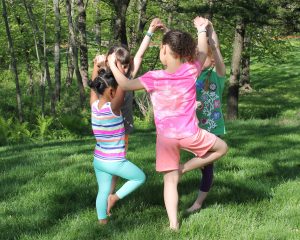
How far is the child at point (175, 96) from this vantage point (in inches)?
141

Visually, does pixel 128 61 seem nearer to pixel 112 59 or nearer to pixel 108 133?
pixel 112 59

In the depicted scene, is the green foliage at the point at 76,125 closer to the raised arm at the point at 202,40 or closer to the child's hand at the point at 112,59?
the child's hand at the point at 112,59

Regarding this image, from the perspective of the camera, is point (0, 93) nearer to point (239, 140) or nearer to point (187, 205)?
point (239, 140)

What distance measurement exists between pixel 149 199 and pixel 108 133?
1.27m

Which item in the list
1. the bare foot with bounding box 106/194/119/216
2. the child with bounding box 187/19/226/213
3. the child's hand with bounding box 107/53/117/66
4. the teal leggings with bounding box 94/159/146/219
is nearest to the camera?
the child's hand with bounding box 107/53/117/66

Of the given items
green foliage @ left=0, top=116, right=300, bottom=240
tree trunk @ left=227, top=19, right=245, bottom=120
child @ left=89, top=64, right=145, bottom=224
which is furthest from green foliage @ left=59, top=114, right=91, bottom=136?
child @ left=89, top=64, right=145, bottom=224

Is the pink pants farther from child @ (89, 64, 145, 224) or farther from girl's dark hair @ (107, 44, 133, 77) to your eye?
girl's dark hair @ (107, 44, 133, 77)

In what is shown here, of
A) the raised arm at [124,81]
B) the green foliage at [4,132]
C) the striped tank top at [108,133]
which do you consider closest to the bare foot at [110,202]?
the striped tank top at [108,133]

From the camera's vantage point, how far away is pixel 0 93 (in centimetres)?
2603

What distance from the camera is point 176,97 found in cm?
358

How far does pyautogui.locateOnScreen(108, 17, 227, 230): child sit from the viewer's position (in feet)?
11.8

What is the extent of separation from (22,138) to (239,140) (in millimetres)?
7011

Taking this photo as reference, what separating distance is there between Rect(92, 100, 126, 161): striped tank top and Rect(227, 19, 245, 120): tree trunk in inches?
396

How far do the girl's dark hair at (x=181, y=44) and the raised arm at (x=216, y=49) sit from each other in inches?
15.8
